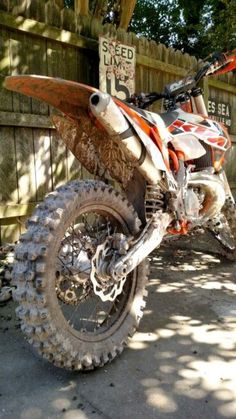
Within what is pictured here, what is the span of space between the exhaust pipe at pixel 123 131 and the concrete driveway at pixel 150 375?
3.19 feet

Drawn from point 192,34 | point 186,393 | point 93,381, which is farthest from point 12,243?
point 192,34

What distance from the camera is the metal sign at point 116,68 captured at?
4605mm

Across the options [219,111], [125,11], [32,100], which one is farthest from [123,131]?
[125,11]

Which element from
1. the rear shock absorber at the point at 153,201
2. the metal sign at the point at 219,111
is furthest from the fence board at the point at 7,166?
the metal sign at the point at 219,111

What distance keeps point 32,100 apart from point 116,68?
1.17m

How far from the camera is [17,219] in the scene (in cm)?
410

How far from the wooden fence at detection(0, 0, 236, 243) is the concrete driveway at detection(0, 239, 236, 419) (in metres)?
1.41

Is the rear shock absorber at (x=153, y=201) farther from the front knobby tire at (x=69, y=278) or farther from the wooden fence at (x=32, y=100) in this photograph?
the wooden fence at (x=32, y=100)

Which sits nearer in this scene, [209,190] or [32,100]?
[209,190]

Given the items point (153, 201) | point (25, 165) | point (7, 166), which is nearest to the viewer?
point (153, 201)

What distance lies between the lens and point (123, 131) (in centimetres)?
213

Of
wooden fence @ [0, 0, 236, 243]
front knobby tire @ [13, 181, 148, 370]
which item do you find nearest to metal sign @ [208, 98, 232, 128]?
wooden fence @ [0, 0, 236, 243]

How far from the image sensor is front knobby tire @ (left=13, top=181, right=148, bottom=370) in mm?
1836

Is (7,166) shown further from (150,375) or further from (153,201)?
(150,375)
